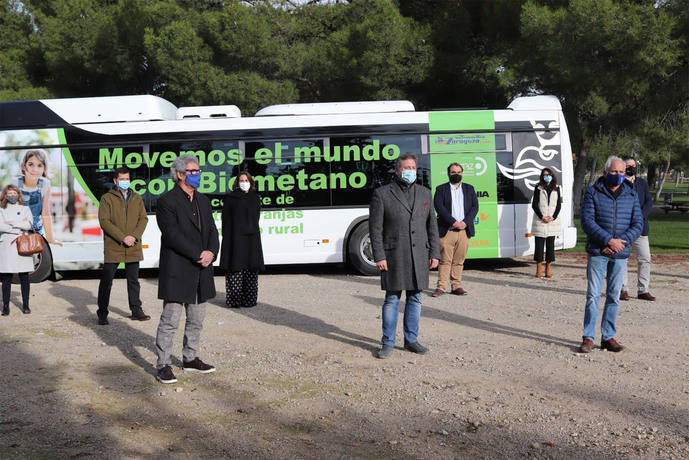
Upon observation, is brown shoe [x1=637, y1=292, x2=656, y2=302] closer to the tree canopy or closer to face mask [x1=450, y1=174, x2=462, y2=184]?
face mask [x1=450, y1=174, x2=462, y2=184]

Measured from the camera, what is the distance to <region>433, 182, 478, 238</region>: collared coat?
10.0 metres

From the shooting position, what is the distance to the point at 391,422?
15.5 ft

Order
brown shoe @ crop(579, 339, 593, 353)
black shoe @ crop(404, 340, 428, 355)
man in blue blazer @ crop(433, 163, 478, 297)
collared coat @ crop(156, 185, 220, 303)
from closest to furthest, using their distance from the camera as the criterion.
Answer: collared coat @ crop(156, 185, 220, 303)
brown shoe @ crop(579, 339, 593, 353)
black shoe @ crop(404, 340, 428, 355)
man in blue blazer @ crop(433, 163, 478, 297)

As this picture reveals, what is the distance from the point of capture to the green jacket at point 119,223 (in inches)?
321

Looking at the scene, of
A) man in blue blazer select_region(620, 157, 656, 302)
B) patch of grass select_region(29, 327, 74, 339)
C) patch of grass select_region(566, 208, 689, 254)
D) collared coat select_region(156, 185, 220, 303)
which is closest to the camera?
collared coat select_region(156, 185, 220, 303)

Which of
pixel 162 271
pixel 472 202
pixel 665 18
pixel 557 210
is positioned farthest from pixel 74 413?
pixel 665 18

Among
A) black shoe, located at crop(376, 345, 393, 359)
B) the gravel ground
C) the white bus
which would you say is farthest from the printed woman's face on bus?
black shoe, located at crop(376, 345, 393, 359)

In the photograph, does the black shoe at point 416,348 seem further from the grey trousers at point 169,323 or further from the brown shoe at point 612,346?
the grey trousers at point 169,323

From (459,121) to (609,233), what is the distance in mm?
6355

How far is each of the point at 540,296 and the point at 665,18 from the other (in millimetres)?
10660

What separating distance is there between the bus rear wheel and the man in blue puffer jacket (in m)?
5.98

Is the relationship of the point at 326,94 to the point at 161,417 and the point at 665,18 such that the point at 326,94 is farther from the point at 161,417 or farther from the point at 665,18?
the point at 161,417

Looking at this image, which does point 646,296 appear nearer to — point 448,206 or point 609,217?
point 448,206

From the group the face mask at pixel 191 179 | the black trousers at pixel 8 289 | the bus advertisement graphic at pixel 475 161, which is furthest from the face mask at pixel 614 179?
the black trousers at pixel 8 289
